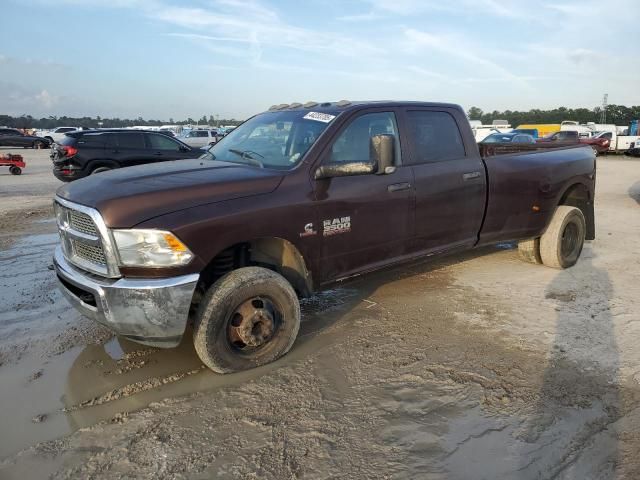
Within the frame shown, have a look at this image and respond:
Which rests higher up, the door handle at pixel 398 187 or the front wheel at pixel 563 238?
the door handle at pixel 398 187

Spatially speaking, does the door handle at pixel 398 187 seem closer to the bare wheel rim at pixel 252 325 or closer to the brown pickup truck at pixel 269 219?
the brown pickup truck at pixel 269 219

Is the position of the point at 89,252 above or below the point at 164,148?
below

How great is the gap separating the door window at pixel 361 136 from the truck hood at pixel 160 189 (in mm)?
636

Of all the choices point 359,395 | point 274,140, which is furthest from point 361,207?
point 359,395

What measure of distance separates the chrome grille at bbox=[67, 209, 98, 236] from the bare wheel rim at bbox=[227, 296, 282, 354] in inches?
42.0

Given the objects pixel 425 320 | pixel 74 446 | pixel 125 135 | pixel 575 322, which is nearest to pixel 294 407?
pixel 74 446

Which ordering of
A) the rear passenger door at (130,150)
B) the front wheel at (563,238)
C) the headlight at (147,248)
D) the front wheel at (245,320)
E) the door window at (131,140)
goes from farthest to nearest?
the door window at (131,140), the rear passenger door at (130,150), the front wheel at (563,238), the front wheel at (245,320), the headlight at (147,248)

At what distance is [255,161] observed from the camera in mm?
4035

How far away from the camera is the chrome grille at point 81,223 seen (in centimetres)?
318

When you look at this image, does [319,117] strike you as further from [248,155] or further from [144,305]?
[144,305]

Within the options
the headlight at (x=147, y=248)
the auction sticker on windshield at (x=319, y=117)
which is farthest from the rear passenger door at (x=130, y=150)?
the headlight at (x=147, y=248)

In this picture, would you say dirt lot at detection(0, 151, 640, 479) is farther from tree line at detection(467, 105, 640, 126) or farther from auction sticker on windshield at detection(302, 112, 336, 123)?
tree line at detection(467, 105, 640, 126)

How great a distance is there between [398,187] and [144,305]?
7.49ft

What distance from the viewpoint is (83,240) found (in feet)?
10.8
